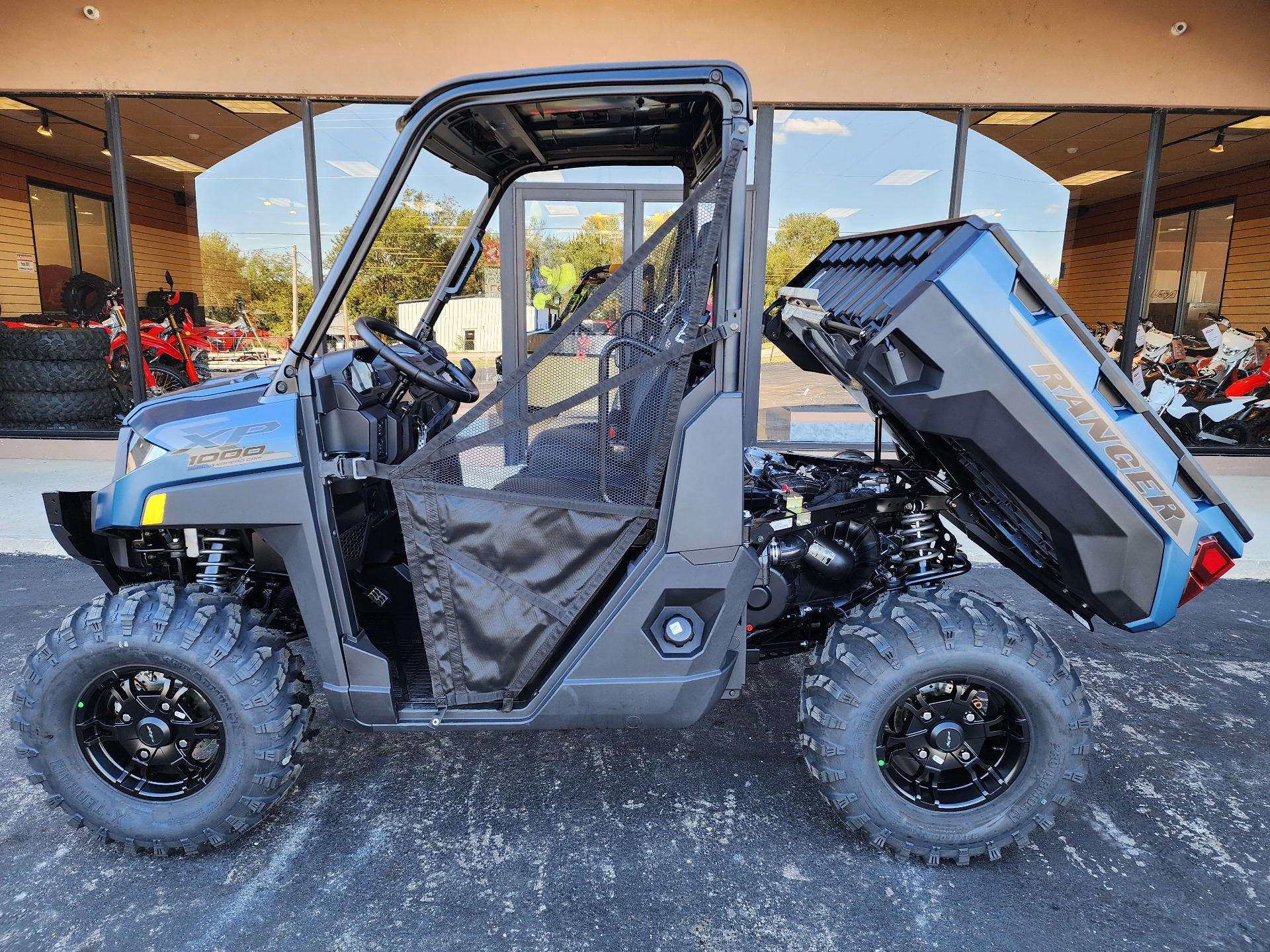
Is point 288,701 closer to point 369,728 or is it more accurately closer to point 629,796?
point 369,728

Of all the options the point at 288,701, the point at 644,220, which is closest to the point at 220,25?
the point at 644,220

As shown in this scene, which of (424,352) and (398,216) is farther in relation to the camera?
(424,352)

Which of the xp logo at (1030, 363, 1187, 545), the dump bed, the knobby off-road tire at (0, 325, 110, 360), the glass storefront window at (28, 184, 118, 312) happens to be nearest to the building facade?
the glass storefront window at (28, 184, 118, 312)

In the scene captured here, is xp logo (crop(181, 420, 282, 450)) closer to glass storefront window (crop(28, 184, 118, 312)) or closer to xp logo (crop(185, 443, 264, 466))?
xp logo (crop(185, 443, 264, 466))

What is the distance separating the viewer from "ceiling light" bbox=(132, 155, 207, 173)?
7.44m

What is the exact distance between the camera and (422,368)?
259 cm

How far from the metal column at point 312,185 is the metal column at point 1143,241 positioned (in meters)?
7.90

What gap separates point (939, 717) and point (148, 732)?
2418mm

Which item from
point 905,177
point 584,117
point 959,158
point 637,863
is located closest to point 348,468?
point 584,117

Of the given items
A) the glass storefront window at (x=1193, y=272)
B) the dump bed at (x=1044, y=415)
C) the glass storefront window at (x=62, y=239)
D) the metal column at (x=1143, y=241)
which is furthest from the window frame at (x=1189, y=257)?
the glass storefront window at (x=62, y=239)

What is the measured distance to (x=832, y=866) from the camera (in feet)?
7.57

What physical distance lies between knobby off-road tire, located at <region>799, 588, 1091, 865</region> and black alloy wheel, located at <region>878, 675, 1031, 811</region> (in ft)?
0.07

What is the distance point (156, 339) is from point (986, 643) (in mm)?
9246

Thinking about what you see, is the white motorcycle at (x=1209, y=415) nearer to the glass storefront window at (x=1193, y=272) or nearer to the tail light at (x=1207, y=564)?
the glass storefront window at (x=1193, y=272)
